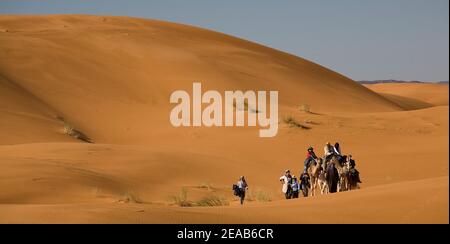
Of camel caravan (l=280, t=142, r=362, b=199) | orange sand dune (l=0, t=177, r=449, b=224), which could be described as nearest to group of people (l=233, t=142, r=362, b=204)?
camel caravan (l=280, t=142, r=362, b=199)

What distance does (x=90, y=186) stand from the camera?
20.3m

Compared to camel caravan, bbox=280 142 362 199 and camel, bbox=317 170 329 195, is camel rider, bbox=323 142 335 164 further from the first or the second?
camel, bbox=317 170 329 195

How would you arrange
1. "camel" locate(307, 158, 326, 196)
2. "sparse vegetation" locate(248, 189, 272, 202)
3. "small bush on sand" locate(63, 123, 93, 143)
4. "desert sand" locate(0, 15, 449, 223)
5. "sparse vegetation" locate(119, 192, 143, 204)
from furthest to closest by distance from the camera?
1. "small bush on sand" locate(63, 123, 93, 143)
2. "sparse vegetation" locate(248, 189, 272, 202)
3. "camel" locate(307, 158, 326, 196)
4. "sparse vegetation" locate(119, 192, 143, 204)
5. "desert sand" locate(0, 15, 449, 223)

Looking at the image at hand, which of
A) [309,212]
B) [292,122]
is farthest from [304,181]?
[292,122]

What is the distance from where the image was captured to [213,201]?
2030 cm

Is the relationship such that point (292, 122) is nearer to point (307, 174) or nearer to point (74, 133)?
point (74, 133)

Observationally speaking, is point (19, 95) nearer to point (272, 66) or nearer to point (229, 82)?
point (229, 82)

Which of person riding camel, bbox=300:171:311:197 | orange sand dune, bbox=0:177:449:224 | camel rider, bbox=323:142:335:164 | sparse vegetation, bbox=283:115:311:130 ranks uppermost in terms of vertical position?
sparse vegetation, bbox=283:115:311:130

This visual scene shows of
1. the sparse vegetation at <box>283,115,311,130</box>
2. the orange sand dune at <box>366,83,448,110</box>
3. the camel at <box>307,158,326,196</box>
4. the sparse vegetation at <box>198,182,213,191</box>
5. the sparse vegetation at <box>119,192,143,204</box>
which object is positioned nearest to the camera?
the sparse vegetation at <box>119,192,143,204</box>

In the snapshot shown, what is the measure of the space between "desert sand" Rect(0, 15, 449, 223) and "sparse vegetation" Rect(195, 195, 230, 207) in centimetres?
24

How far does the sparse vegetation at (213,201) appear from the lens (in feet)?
64.9

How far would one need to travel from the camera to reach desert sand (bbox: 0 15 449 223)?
476 inches

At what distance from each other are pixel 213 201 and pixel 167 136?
15645 millimetres

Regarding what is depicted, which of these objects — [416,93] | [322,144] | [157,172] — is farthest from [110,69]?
[416,93]
